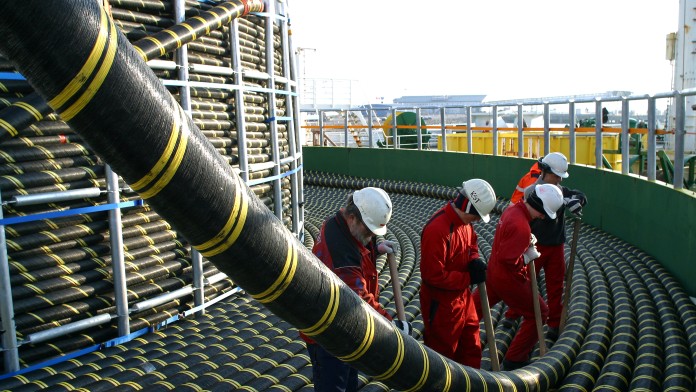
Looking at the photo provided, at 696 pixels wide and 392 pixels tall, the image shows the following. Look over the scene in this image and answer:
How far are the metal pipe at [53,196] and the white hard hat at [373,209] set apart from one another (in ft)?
9.71

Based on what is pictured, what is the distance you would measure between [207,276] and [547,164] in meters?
4.01

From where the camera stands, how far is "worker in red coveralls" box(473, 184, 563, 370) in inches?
243

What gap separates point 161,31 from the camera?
6785 mm

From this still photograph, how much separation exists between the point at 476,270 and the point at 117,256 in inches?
131

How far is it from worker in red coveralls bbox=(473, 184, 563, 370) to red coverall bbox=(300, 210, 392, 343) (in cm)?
208

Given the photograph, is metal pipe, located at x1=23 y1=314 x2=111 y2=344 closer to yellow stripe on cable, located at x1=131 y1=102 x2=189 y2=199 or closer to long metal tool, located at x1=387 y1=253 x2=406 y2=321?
long metal tool, located at x1=387 y1=253 x2=406 y2=321

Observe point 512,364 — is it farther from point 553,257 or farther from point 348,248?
point 348,248

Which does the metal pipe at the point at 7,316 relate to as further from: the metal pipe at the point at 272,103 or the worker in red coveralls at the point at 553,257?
the worker in red coveralls at the point at 553,257

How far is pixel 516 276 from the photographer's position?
20.7 feet

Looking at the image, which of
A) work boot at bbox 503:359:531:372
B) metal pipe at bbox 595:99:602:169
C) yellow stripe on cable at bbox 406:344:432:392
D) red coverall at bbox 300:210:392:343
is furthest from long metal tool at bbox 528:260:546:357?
metal pipe at bbox 595:99:602:169

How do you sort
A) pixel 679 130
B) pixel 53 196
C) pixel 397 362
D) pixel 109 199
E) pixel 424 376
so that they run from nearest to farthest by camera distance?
pixel 397 362, pixel 424 376, pixel 53 196, pixel 109 199, pixel 679 130

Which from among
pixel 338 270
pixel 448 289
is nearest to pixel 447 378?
pixel 338 270

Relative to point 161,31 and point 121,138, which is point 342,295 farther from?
point 161,31

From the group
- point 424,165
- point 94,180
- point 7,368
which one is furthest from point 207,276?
point 424,165
